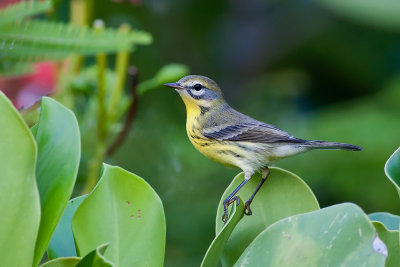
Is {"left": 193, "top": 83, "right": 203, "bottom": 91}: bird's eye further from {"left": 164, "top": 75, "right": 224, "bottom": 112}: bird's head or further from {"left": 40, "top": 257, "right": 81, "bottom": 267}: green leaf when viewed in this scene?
{"left": 40, "top": 257, "right": 81, "bottom": 267}: green leaf

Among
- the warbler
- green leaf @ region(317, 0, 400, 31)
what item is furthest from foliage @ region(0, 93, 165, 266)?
green leaf @ region(317, 0, 400, 31)

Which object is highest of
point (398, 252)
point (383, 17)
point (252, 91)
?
point (398, 252)

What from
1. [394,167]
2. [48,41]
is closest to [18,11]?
[48,41]

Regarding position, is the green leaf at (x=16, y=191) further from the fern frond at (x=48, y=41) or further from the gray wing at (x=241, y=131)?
the gray wing at (x=241, y=131)

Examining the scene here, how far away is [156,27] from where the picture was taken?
5016 millimetres

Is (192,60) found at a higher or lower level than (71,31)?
lower

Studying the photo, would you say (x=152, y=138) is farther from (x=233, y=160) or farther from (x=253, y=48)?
(x=253, y=48)

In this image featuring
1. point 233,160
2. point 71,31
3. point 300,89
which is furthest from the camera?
point 300,89

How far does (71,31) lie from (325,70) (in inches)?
148

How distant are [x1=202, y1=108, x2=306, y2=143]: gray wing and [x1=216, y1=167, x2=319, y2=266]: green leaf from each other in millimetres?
659

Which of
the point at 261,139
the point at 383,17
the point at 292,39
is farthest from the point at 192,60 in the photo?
the point at 261,139

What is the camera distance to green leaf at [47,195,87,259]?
50.3 inches

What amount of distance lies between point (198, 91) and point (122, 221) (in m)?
1.13

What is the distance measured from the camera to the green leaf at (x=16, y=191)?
0.99 meters
